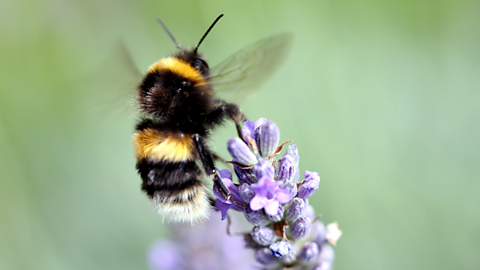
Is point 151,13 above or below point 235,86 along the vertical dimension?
above

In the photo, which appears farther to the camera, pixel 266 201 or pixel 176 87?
pixel 176 87

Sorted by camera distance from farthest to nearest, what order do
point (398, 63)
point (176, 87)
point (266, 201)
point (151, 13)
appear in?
point (151, 13) → point (398, 63) → point (176, 87) → point (266, 201)

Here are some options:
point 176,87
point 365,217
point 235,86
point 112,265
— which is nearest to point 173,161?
point 176,87

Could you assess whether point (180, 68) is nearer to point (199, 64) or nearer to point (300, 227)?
point (199, 64)

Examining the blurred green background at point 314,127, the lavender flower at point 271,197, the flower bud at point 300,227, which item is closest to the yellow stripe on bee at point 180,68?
the lavender flower at point 271,197

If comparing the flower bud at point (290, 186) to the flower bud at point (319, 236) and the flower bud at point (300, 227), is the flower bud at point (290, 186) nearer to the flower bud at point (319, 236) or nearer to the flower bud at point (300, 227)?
the flower bud at point (300, 227)

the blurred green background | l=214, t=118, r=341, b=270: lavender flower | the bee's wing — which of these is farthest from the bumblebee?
the blurred green background

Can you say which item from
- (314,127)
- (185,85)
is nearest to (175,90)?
(185,85)

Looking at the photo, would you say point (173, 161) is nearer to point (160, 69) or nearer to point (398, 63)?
point (160, 69)
